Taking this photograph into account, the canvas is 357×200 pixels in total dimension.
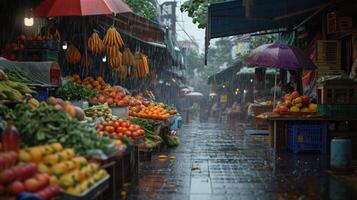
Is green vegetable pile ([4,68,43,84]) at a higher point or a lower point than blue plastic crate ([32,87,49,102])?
higher

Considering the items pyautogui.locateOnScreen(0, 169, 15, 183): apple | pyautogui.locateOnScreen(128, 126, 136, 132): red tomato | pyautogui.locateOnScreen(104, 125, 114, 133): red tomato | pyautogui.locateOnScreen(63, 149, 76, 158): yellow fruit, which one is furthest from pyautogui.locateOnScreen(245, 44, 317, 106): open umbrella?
pyautogui.locateOnScreen(0, 169, 15, 183): apple

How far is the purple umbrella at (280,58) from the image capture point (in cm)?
1352

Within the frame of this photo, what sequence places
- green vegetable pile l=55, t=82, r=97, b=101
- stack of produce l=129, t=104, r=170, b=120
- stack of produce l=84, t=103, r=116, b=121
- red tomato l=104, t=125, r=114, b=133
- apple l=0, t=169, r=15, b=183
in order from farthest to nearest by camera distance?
stack of produce l=129, t=104, r=170, b=120
green vegetable pile l=55, t=82, r=97, b=101
stack of produce l=84, t=103, r=116, b=121
red tomato l=104, t=125, r=114, b=133
apple l=0, t=169, r=15, b=183

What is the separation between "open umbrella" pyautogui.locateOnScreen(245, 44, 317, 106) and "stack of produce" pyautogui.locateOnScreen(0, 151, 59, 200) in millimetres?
9752

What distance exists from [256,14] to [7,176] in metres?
12.4

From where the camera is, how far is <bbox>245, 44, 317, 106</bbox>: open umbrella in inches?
532

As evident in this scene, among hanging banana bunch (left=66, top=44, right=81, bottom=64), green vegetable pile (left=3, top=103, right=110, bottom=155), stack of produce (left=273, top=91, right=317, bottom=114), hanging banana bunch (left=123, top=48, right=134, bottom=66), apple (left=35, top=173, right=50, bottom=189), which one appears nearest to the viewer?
apple (left=35, top=173, right=50, bottom=189)

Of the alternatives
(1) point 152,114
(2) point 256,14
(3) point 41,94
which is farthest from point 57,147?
(2) point 256,14

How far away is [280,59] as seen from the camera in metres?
13.6

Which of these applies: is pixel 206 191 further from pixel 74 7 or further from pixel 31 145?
pixel 74 7

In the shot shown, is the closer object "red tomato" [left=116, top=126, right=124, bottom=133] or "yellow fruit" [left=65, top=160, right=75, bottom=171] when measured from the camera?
"yellow fruit" [left=65, top=160, right=75, bottom=171]

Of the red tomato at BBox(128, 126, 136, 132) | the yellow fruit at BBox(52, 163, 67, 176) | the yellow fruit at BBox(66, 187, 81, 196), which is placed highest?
the red tomato at BBox(128, 126, 136, 132)

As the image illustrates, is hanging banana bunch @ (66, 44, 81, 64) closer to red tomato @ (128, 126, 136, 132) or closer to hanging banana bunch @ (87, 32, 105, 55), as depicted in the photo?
hanging banana bunch @ (87, 32, 105, 55)

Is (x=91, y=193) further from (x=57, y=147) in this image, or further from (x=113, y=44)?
(x=113, y=44)
